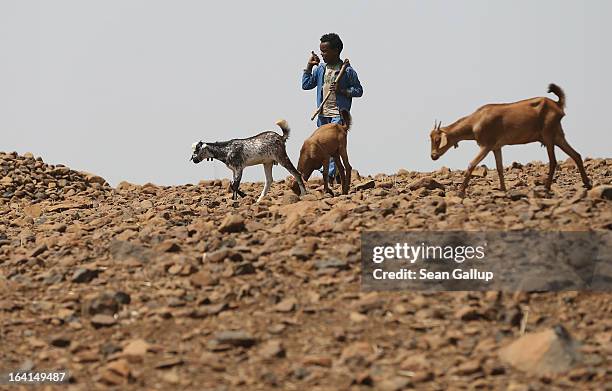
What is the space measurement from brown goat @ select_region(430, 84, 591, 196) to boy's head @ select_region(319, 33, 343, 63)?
A: 358 centimetres

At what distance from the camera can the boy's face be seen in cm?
1491

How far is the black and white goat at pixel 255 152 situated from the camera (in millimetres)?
13109

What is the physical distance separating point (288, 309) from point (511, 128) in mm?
4432

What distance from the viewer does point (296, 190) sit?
13484 mm

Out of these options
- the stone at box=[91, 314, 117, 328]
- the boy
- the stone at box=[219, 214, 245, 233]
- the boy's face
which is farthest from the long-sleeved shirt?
the stone at box=[91, 314, 117, 328]

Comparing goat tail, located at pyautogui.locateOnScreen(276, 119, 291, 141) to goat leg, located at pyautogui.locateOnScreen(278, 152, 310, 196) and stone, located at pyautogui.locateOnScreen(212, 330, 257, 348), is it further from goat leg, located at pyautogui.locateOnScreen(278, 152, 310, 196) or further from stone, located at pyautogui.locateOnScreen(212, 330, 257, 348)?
stone, located at pyautogui.locateOnScreen(212, 330, 257, 348)

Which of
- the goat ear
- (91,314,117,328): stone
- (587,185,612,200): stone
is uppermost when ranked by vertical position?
the goat ear

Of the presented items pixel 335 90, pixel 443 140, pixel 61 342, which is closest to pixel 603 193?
pixel 443 140

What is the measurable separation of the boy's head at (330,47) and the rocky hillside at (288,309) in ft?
11.3

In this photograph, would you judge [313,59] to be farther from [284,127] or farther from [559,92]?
[559,92]

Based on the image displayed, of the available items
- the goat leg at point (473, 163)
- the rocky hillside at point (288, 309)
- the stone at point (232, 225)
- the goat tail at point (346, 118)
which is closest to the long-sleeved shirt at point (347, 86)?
the goat tail at point (346, 118)

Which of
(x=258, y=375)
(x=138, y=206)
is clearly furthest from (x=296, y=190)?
(x=258, y=375)

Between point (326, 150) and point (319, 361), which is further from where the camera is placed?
point (326, 150)

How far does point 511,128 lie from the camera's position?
11.4 meters
